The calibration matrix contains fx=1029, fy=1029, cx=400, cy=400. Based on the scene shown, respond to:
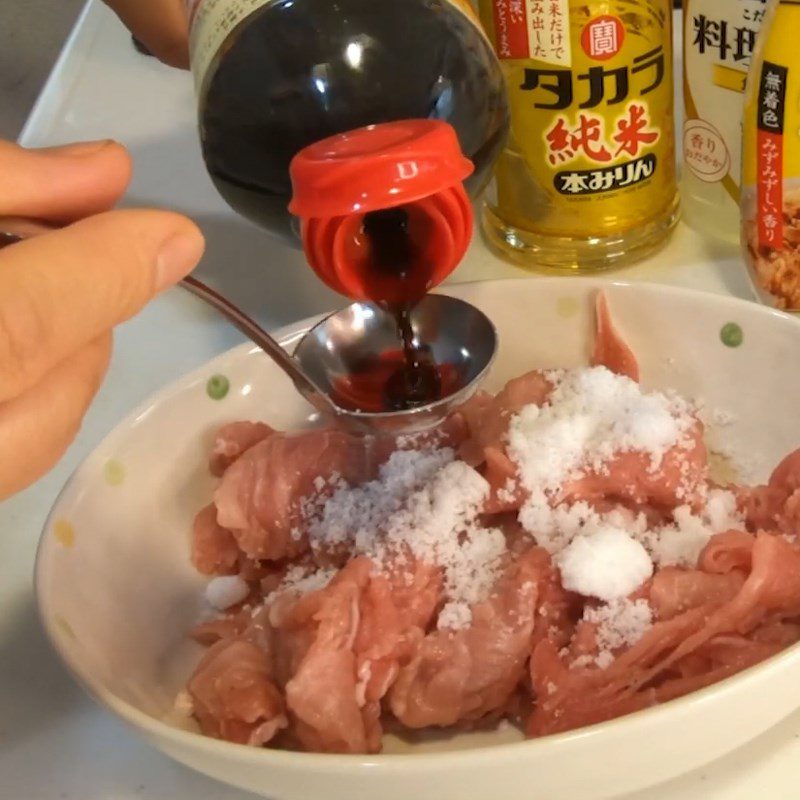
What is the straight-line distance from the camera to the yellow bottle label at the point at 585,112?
31.9 inches

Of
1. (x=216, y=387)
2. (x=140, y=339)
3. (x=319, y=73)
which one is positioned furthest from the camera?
A: (x=140, y=339)

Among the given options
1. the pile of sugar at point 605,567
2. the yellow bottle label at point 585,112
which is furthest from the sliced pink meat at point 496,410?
A: the yellow bottle label at point 585,112

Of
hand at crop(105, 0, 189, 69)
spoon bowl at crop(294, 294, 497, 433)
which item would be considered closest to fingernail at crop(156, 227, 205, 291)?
spoon bowl at crop(294, 294, 497, 433)

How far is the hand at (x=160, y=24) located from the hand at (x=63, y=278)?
22.7 inches

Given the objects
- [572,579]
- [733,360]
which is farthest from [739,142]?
[572,579]

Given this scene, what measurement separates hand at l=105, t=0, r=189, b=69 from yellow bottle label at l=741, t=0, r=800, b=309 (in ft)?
1.98

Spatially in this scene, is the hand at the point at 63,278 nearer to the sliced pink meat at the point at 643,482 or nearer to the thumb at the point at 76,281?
the thumb at the point at 76,281

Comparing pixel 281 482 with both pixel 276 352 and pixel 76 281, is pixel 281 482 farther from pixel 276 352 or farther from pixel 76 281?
pixel 76 281

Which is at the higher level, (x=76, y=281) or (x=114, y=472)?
(x=76, y=281)

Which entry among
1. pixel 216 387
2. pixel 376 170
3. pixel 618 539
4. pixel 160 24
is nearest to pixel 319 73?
pixel 376 170

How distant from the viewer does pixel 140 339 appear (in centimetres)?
96

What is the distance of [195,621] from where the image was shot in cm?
70

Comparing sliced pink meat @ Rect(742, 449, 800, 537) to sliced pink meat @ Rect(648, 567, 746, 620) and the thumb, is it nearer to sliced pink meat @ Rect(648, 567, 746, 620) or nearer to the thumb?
sliced pink meat @ Rect(648, 567, 746, 620)

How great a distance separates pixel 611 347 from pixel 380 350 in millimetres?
170
